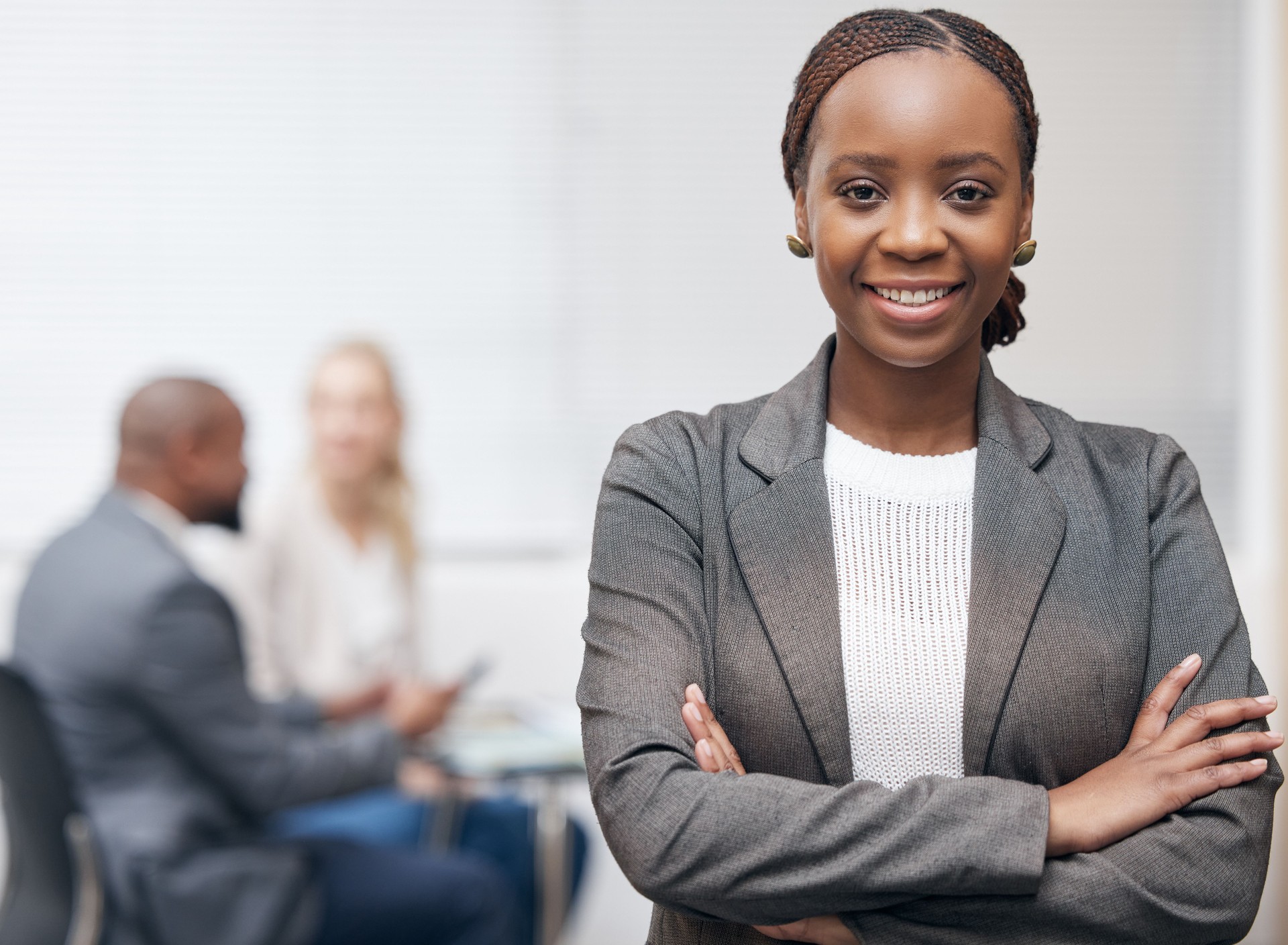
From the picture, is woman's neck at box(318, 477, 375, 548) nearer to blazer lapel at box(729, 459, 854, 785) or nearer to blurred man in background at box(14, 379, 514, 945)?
A: blurred man in background at box(14, 379, 514, 945)

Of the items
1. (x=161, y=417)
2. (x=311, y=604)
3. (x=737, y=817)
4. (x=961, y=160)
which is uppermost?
(x=961, y=160)

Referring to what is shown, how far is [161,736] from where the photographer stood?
2.52 m

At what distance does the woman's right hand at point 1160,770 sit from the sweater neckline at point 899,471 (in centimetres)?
25

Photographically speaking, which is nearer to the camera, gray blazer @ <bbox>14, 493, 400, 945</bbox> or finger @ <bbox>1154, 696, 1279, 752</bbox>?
finger @ <bbox>1154, 696, 1279, 752</bbox>

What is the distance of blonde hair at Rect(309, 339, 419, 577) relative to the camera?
3.68m

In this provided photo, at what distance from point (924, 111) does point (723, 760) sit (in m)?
0.56

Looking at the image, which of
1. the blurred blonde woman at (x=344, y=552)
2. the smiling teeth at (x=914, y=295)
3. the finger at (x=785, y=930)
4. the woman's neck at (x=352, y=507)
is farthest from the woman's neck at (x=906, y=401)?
the woman's neck at (x=352, y=507)

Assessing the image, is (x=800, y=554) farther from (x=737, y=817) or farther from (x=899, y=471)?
(x=737, y=817)

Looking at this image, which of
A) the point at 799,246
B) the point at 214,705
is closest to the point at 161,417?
the point at 214,705

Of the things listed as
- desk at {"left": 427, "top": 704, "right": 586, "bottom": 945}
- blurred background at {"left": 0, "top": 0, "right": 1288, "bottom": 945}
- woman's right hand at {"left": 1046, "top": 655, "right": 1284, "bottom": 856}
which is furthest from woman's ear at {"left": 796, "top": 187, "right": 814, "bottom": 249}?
blurred background at {"left": 0, "top": 0, "right": 1288, "bottom": 945}

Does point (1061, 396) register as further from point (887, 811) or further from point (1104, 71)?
point (887, 811)

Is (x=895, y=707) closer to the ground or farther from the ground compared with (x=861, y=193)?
closer to the ground

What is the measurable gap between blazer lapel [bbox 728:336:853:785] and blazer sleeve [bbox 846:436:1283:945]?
0.52ft

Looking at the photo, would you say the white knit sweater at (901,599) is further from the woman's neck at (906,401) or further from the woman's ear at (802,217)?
the woman's ear at (802,217)
